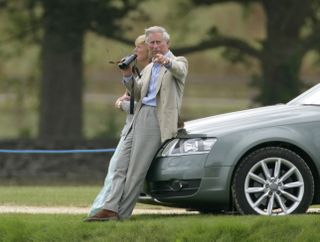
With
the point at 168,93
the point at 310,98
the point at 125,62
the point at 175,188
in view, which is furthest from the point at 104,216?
the point at 310,98

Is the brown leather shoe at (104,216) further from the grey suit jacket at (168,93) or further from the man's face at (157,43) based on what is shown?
the man's face at (157,43)

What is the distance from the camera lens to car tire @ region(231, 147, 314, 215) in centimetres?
1209

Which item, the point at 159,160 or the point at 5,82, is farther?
the point at 5,82

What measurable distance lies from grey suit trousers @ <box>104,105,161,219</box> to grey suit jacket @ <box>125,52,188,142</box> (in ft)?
0.28

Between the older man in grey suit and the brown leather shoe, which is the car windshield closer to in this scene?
the older man in grey suit

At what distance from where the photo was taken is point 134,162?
12.3 meters

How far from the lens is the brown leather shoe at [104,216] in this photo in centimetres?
1207

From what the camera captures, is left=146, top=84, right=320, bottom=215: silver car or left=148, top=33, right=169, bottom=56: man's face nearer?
left=146, top=84, right=320, bottom=215: silver car

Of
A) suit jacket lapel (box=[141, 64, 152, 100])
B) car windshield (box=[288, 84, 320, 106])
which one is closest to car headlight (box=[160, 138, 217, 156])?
suit jacket lapel (box=[141, 64, 152, 100])

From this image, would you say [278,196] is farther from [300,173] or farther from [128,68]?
[128,68]

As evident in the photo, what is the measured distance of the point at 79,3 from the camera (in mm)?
27266

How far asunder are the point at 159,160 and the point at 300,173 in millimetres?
1265

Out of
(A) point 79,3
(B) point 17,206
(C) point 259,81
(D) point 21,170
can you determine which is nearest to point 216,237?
(B) point 17,206

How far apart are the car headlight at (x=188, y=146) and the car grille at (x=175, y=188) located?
0.26 meters
